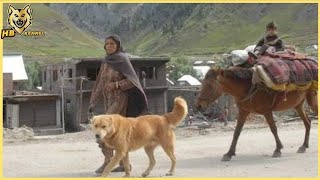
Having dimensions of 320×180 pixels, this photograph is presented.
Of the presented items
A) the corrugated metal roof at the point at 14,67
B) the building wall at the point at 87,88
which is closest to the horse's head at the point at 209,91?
the building wall at the point at 87,88

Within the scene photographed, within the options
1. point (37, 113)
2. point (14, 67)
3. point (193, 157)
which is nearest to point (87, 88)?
point (37, 113)

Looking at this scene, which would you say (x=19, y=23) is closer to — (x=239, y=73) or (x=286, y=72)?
(x=239, y=73)

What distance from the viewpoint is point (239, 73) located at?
34.2ft

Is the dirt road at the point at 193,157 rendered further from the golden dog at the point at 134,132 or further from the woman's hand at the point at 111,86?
the woman's hand at the point at 111,86

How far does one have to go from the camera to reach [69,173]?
8.79m

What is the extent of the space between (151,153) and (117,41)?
2.02 metres

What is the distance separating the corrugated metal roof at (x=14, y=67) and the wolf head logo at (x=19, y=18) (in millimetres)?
27589

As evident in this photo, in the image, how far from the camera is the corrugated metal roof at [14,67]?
44656 mm

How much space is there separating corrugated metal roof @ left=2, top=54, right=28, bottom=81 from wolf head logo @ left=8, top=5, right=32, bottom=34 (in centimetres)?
2759

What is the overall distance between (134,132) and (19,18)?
1087 cm

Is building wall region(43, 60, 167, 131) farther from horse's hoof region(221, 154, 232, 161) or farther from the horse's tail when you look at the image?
Result: horse's hoof region(221, 154, 232, 161)

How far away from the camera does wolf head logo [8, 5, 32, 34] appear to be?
52.9 feet

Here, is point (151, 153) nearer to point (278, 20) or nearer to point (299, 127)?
point (299, 127)

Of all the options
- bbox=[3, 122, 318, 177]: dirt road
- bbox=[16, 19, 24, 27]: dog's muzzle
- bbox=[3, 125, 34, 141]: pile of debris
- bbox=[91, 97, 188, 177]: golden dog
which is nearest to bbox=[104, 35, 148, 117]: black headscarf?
bbox=[91, 97, 188, 177]: golden dog
